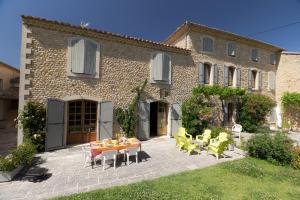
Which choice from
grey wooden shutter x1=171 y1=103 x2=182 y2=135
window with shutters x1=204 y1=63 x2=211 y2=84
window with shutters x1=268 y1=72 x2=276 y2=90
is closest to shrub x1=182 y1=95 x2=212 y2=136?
grey wooden shutter x1=171 y1=103 x2=182 y2=135

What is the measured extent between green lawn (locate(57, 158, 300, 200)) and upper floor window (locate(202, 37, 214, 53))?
8.50m

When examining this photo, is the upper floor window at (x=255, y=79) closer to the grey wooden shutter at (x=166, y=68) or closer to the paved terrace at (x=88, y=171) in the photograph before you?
the grey wooden shutter at (x=166, y=68)

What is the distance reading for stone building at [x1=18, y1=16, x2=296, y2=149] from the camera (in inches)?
286

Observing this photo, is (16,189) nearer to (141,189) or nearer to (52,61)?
(141,189)

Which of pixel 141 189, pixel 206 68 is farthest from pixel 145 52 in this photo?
pixel 141 189

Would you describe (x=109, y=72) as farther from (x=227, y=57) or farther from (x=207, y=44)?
(x=227, y=57)

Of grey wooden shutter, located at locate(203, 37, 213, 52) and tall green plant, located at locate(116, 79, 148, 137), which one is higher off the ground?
grey wooden shutter, located at locate(203, 37, 213, 52)

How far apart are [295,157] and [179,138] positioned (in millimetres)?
4377

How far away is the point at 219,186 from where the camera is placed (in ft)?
14.6

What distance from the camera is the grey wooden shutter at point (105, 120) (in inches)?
328

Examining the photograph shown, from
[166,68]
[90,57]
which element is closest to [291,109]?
[166,68]

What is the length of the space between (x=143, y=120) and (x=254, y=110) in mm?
8280

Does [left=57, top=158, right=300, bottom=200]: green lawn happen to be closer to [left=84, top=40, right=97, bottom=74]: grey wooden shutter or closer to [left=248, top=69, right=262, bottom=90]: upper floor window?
[left=84, top=40, right=97, bottom=74]: grey wooden shutter

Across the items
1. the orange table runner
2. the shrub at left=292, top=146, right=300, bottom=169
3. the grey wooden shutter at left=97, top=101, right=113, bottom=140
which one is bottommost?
the shrub at left=292, top=146, right=300, bottom=169
